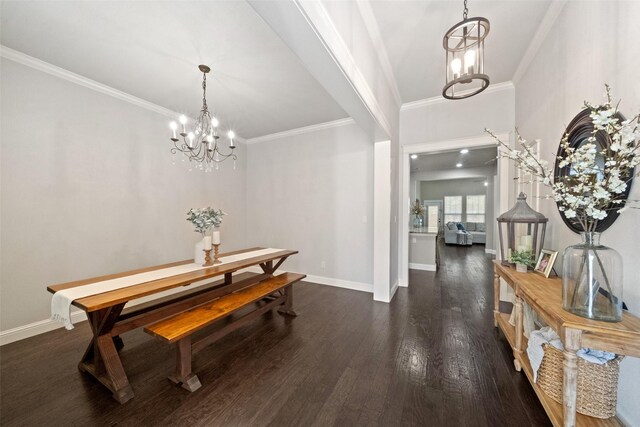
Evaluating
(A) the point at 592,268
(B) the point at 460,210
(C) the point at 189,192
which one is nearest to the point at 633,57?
(A) the point at 592,268

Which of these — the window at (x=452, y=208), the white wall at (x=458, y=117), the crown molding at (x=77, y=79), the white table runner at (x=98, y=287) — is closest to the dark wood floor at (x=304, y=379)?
the white table runner at (x=98, y=287)

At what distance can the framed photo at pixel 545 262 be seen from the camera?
1.72 metres

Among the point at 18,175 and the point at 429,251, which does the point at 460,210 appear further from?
the point at 18,175

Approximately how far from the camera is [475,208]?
9273 mm

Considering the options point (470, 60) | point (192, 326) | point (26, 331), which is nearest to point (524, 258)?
point (470, 60)

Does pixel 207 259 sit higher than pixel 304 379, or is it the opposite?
pixel 207 259

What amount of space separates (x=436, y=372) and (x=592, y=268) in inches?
49.0

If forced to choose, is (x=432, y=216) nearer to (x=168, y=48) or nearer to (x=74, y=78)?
(x=168, y=48)

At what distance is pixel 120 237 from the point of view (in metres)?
2.94

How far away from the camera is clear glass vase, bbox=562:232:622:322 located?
109 centimetres

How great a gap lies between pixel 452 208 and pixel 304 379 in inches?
394

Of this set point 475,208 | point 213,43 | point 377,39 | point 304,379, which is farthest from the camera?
point 475,208

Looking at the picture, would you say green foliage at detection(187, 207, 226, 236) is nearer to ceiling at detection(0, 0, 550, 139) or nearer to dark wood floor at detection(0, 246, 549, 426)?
dark wood floor at detection(0, 246, 549, 426)

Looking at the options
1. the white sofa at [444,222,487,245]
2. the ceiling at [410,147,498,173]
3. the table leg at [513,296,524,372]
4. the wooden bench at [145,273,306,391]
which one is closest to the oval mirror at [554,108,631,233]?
the table leg at [513,296,524,372]
